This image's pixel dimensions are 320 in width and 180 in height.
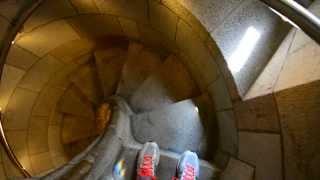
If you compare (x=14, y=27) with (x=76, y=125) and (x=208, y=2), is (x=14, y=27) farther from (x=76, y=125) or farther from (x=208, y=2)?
(x=76, y=125)

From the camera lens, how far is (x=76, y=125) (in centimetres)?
487

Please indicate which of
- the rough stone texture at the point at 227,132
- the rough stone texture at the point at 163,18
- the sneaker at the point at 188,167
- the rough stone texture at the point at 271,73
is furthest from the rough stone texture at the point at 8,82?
the rough stone texture at the point at 271,73

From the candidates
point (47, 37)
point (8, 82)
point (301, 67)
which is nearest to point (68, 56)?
point (47, 37)

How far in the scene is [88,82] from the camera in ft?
15.9

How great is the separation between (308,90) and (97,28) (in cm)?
300

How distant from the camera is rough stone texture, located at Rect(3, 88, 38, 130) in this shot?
435cm

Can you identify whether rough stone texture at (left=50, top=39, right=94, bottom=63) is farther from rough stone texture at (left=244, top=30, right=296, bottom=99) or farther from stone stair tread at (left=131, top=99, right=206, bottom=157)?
rough stone texture at (left=244, top=30, right=296, bottom=99)

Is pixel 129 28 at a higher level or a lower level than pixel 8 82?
higher

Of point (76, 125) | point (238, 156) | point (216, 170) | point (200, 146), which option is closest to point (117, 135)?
point (200, 146)

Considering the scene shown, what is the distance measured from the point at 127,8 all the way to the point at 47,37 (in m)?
1.47

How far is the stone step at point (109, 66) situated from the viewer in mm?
4379

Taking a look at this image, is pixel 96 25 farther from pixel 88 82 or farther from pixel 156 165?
pixel 156 165

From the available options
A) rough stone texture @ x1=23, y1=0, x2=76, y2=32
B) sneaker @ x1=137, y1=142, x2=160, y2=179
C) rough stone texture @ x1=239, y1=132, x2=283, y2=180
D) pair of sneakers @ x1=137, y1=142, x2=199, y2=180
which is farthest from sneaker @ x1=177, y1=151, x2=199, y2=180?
rough stone texture @ x1=23, y1=0, x2=76, y2=32

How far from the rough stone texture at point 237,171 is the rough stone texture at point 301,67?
2.42 feet
